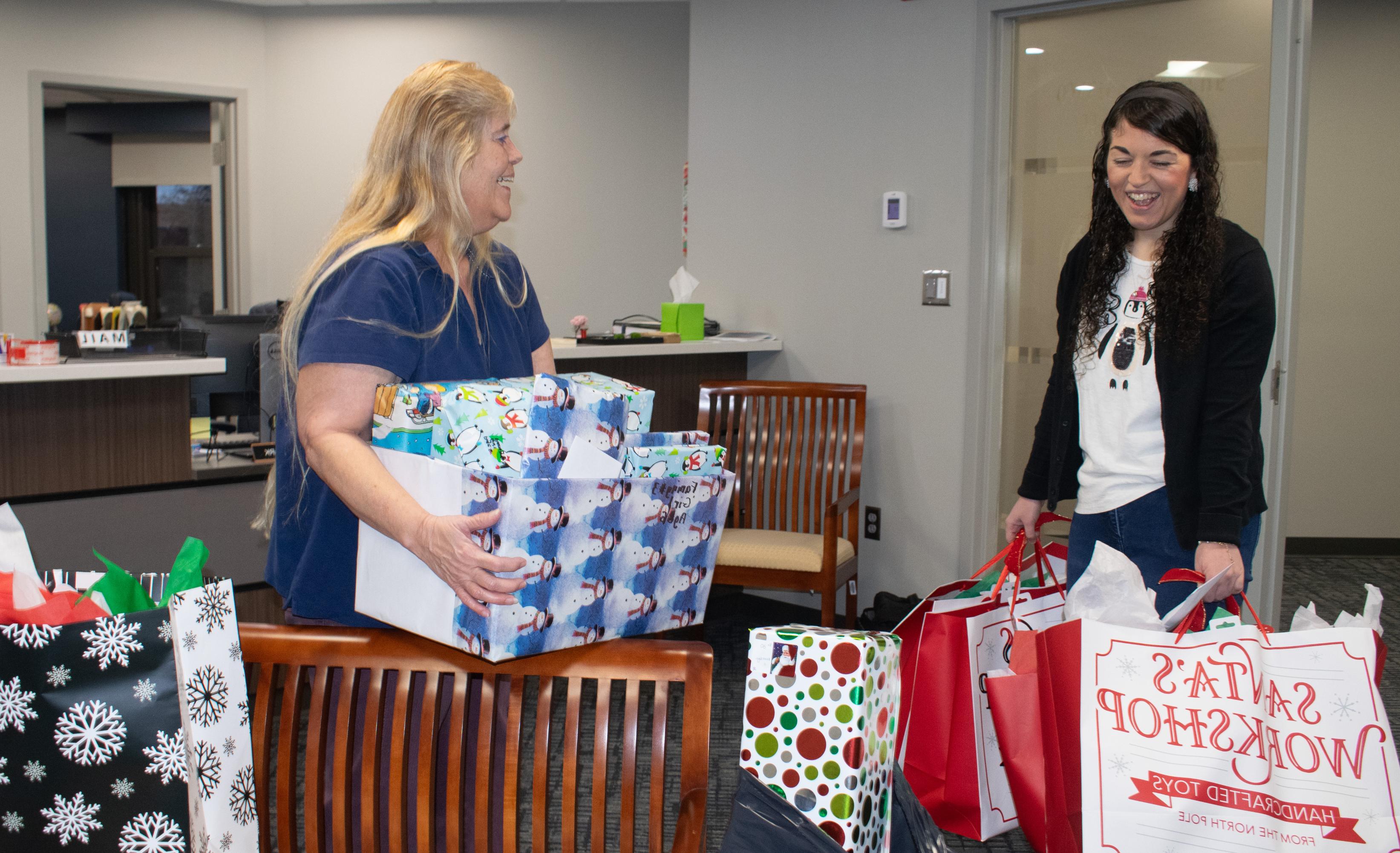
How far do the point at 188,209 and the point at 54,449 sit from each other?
567 centimetres

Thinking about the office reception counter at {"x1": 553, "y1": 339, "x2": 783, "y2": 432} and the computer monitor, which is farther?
the office reception counter at {"x1": 553, "y1": 339, "x2": 783, "y2": 432}

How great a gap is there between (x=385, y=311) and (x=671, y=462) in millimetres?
373

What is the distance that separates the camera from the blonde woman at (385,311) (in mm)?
1173

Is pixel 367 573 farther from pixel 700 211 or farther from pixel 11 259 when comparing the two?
pixel 11 259

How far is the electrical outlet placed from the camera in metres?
3.73

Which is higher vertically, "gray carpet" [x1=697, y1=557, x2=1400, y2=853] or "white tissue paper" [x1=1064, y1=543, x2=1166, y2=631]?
"white tissue paper" [x1=1064, y1=543, x2=1166, y2=631]

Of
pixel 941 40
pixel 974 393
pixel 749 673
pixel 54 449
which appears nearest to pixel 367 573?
pixel 749 673

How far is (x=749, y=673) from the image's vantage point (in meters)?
0.91

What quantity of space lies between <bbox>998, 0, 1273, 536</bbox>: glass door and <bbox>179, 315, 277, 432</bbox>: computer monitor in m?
2.35

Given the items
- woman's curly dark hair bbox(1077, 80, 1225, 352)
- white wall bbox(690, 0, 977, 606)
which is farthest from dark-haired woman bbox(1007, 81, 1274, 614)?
white wall bbox(690, 0, 977, 606)

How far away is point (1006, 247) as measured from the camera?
350 cm

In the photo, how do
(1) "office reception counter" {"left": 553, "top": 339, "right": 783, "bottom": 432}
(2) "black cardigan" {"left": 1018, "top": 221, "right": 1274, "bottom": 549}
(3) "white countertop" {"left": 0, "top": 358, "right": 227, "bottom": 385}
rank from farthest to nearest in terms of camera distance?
1. (1) "office reception counter" {"left": 553, "top": 339, "right": 783, "bottom": 432}
2. (3) "white countertop" {"left": 0, "top": 358, "right": 227, "bottom": 385}
3. (2) "black cardigan" {"left": 1018, "top": 221, "right": 1274, "bottom": 549}

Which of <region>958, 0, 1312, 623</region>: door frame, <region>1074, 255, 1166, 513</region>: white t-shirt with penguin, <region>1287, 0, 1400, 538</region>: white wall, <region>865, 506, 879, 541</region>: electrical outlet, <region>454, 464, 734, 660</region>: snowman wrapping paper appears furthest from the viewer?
<region>1287, 0, 1400, 538</region>: white wall

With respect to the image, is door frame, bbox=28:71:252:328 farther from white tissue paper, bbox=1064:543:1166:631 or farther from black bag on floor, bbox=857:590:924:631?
white tissue paper, bbox=1064:543:1166:631
